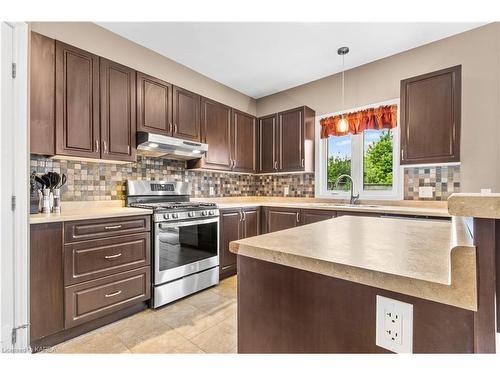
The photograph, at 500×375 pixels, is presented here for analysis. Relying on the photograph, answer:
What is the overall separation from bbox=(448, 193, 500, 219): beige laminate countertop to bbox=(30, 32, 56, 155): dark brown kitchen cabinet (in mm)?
2445

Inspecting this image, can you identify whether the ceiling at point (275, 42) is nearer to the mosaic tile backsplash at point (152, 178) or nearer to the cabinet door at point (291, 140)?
the cabinet door at point (291, 140)

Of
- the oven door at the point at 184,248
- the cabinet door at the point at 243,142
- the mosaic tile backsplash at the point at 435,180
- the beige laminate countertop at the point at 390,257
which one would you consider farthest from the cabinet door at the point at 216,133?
the beige laminate countertop at the point at 390,257

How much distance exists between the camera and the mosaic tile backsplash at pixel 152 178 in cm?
226

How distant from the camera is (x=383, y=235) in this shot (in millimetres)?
1031

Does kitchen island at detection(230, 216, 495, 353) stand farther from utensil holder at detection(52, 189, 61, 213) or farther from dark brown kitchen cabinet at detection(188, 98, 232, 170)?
dark brown kitchen cabinet at detection(188, 98, 232, 170)

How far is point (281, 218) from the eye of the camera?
317 cm

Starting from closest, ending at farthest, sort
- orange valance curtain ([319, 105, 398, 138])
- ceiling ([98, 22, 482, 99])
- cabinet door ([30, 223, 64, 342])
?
cabinet door ([30, 223, 64, 342]) < ceiling ([98, 22, 482, 99]) < orange valance curtain ([319, 105, 398, 138])

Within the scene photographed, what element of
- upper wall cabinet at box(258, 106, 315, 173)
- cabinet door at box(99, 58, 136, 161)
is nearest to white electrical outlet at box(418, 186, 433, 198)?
upper wall cabinet at box(258, 106, 315, 173)

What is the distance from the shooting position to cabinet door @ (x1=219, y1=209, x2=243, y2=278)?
2.91m

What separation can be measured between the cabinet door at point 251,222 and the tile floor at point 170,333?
3.35 ft

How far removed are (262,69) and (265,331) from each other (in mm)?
3117
